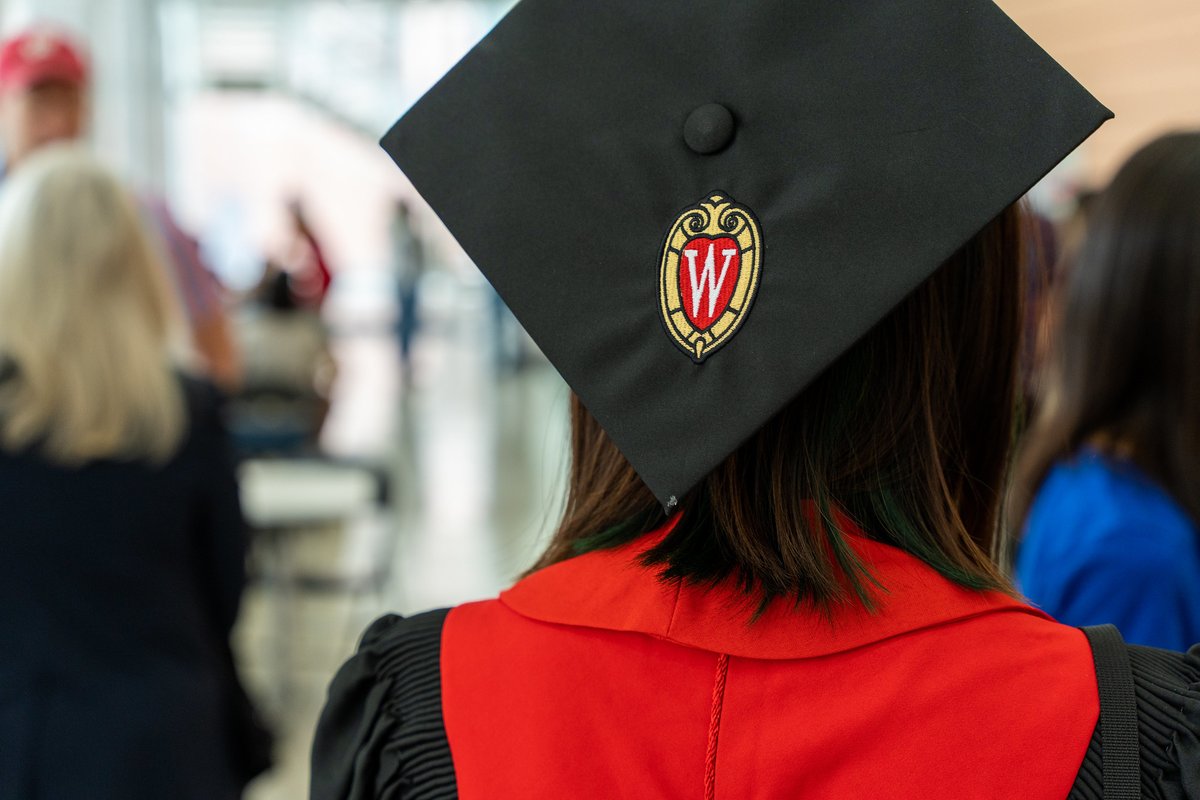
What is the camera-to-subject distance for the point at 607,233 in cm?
77

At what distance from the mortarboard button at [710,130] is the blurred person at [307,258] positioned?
233 inches

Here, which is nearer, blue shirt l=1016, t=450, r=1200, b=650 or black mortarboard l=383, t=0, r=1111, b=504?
black mortarboard l=383, t=0, r=1111, b=504

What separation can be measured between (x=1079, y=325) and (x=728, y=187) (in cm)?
94

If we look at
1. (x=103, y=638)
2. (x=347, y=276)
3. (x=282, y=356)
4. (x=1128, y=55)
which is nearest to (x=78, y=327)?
(x=103, y=638)

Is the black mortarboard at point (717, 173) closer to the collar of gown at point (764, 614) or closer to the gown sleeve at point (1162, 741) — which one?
the collar of gown at point (764, 614)

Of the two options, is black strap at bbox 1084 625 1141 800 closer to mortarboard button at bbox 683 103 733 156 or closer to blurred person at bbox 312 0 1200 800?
blurred person at bbox 312 0 1200 800

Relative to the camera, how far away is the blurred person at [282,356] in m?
4.73

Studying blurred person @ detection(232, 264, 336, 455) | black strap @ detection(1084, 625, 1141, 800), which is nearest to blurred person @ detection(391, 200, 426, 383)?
blurred person @ detection(232, 264, 336, 455)

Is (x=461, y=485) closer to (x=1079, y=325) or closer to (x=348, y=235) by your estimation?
(x=1079, y=325)

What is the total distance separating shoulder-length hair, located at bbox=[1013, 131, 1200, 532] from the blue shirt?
0.14 ft

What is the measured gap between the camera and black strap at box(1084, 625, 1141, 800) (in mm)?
682

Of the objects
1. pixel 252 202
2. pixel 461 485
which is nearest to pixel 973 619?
pixel 461 485

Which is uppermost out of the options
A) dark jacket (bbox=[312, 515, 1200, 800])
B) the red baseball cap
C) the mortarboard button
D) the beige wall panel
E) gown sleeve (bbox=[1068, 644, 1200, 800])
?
the red baseball cap

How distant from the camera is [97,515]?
1.77m
